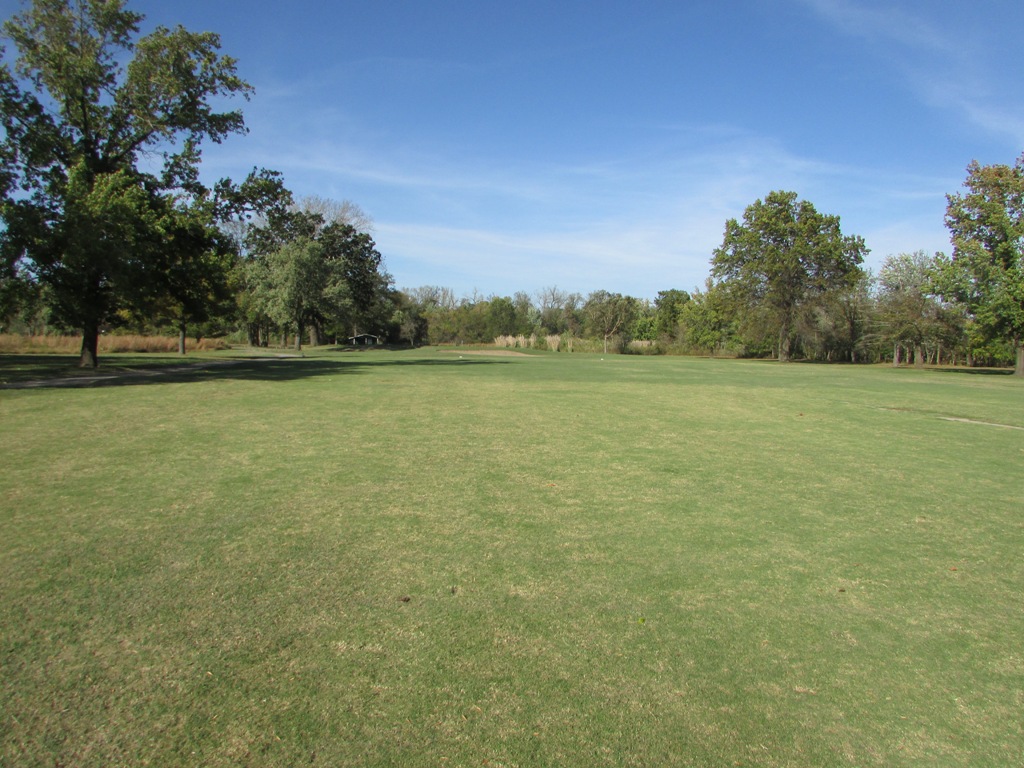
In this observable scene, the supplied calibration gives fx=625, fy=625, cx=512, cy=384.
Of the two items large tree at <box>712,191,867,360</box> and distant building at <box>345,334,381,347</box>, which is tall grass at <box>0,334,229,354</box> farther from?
large tree at <box>712,191,867,360</box>

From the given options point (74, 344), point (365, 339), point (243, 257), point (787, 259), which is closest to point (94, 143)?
point (74, 344)

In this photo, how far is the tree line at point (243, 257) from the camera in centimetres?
A: 1830


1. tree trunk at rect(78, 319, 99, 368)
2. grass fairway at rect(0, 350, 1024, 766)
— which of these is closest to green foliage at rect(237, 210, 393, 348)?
tree trunk at rect(78, 319, 99, 368)

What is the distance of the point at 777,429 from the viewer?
11.1 meters

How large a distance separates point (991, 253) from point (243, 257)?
56.4 meters

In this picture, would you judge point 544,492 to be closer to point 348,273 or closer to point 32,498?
point 32,498

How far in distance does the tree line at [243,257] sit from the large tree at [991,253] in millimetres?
84

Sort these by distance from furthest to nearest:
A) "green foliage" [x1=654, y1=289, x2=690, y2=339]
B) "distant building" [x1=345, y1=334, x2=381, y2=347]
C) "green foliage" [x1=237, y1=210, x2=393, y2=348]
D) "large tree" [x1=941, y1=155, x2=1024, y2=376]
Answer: "distant building" [x1=345, y1=334, x2=381, y2=347] → "green foliage" [x1=654, y1=289, x2=690, y2=339] → "green foliage" [x1=237, y1=210, x2=393, y2=348] → "large tree" [x1=941, y1=155, x2=1024, y2=376]

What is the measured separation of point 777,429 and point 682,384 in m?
10.3

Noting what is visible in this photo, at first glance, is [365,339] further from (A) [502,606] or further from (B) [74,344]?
(A) [502,606]

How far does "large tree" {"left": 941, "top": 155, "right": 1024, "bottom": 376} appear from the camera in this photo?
32.2 meters

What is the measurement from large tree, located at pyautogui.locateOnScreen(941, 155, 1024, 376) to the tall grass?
1832 inches

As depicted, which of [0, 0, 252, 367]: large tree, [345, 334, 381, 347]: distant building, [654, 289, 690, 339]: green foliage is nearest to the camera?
[0, 0, 252, 367]: large tree

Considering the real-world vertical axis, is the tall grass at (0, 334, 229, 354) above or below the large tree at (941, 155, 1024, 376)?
below
